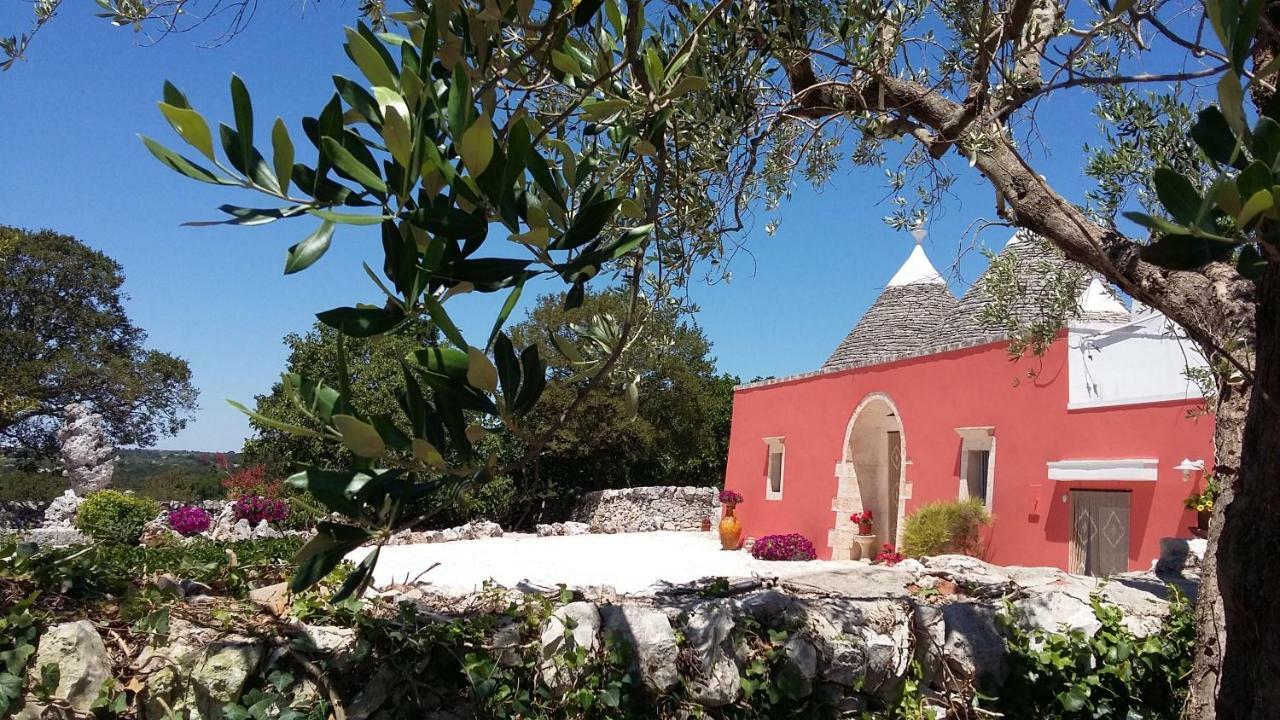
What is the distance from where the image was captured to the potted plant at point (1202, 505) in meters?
7.16

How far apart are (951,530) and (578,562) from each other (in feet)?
16.2

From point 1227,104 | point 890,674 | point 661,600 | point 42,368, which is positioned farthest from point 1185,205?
point 42,368

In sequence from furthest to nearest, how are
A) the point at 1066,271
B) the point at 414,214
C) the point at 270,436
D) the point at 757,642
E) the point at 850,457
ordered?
the point at 270,436 < the point at 850,457 < the point at 1066,271 < the point at 757,642 < the point at 414,214

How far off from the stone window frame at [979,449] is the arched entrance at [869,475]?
2.01m

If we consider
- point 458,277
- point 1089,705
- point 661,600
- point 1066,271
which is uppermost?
point 1066,271

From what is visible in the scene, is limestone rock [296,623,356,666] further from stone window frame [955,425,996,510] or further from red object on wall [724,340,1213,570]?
stone window frame [955,425,996,510]

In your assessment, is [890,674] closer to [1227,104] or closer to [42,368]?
[1227,104]

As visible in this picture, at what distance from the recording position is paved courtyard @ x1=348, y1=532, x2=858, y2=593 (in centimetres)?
930

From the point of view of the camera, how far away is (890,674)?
3.50 m

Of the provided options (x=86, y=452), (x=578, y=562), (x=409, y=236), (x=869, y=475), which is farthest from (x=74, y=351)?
(x=409, y=236)

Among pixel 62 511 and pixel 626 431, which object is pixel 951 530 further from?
pixel 62 511

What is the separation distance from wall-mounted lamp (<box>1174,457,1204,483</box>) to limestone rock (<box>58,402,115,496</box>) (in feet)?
55.9

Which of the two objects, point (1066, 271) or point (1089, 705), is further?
point (1066, 271)

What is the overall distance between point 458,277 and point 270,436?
17737 millimetres
